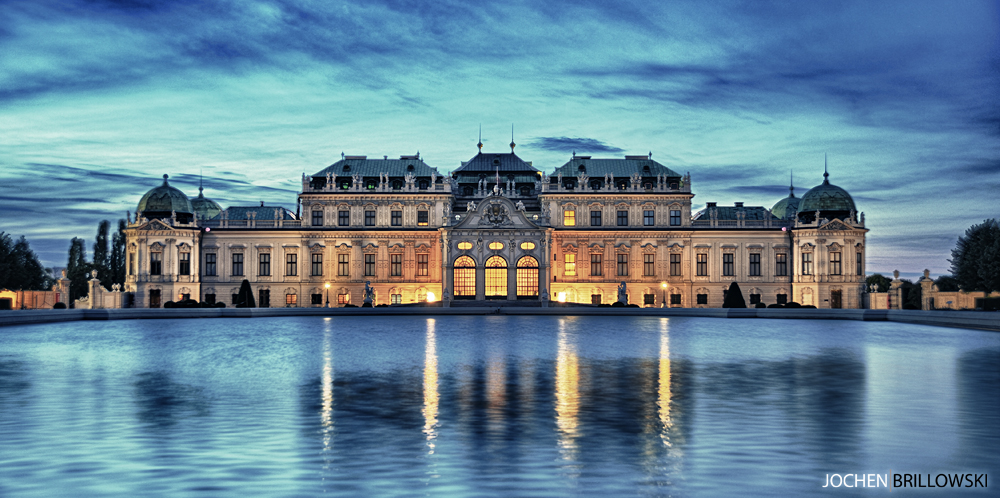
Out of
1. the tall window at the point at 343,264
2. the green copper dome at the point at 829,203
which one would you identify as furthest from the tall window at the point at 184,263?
the green copper dome at the point at 829,203

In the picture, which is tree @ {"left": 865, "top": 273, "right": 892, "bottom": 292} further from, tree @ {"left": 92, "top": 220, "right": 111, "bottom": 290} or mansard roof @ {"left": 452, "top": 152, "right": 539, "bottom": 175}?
tree @ {"left": 92, "top": 220, "right": 111, "bottom": 290}

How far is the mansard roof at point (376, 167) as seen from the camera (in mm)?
89375

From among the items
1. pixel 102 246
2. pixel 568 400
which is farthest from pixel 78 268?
pixel 568 400

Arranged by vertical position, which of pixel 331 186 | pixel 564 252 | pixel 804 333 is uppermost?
pixel 331 186

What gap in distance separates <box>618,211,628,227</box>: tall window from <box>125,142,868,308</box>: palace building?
107 mm

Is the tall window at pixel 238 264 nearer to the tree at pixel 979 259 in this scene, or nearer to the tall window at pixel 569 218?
the tall window at pixel 569 218

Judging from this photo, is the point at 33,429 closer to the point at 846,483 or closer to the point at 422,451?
the point at 422,451

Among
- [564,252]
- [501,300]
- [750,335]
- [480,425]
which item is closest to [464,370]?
[480,425]

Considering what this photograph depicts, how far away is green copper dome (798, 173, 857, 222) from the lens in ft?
289

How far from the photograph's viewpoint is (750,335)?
45.4m

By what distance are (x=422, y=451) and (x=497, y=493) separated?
9.96ft

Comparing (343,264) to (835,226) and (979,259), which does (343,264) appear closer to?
(835,226)

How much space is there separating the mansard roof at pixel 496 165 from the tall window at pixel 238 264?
82.2 feet

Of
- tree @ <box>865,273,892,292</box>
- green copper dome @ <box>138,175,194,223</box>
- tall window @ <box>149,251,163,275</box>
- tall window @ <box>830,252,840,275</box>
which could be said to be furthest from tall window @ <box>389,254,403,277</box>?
tree @ <box>865,273,892,292</box>
